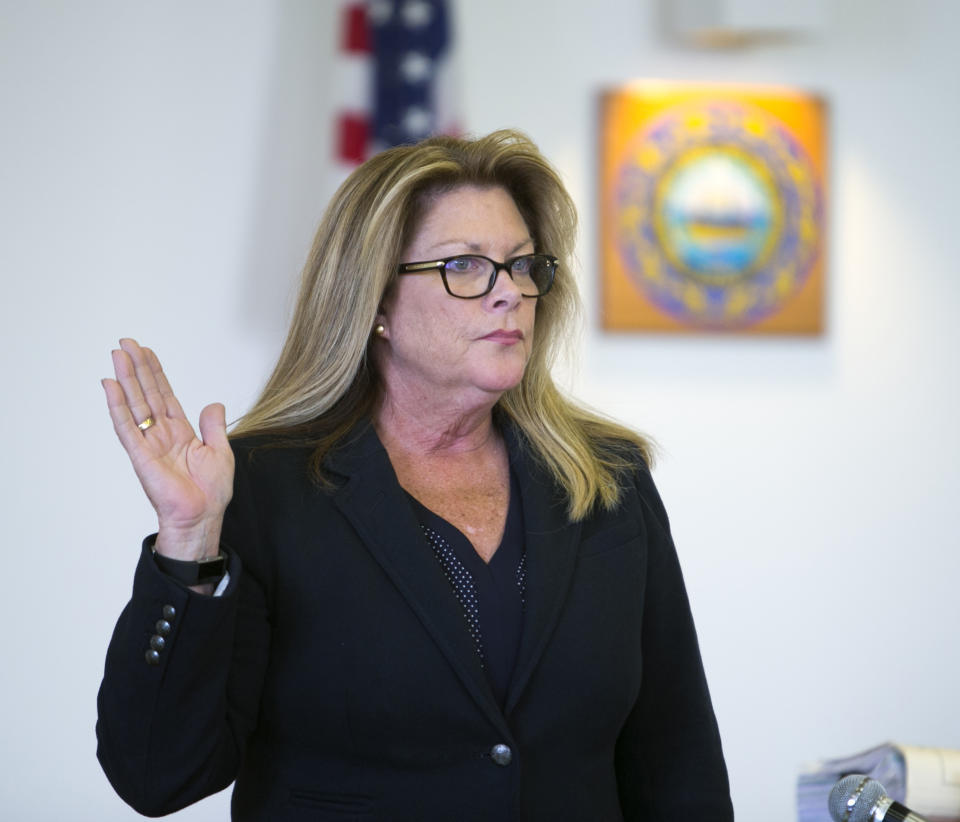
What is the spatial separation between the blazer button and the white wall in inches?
96.3

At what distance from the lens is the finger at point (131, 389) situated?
167cm

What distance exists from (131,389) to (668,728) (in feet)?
3.46

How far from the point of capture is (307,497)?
6.17ft

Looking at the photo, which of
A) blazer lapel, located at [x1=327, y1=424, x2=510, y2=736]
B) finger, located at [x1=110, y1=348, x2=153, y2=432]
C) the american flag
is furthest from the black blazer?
the american flag

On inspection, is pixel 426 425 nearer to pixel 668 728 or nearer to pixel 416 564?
pixel 416 564

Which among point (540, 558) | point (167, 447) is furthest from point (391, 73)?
point (167, 447)

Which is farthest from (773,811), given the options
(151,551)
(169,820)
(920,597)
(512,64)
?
(151,551)

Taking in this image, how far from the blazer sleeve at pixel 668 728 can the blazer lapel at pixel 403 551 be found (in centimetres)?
39

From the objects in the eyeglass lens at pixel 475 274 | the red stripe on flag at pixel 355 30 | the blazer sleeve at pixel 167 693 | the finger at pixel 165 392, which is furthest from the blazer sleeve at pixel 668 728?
the red stripe on flag at pixel 355 30

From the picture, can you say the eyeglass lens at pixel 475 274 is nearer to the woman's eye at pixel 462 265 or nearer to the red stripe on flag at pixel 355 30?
the woman's eye at pixel 462 265

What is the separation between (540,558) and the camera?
1912 millimetres

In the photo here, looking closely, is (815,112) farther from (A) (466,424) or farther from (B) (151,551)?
(B) (151,551)

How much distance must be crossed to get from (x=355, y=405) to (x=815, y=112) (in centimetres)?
289

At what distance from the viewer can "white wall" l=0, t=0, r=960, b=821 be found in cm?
388
